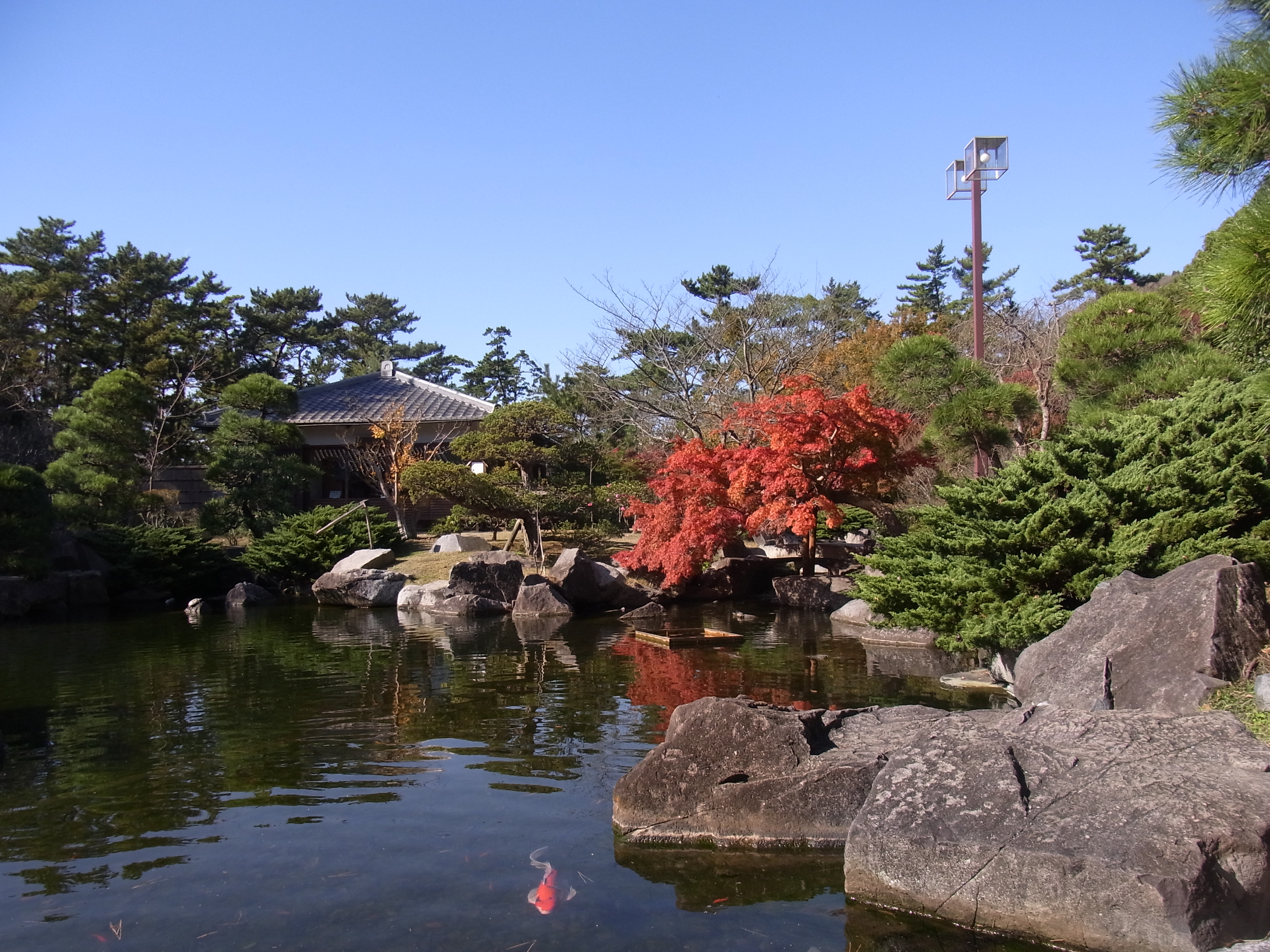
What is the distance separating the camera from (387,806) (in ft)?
18.8

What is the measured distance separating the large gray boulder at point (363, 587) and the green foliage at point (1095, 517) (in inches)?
408

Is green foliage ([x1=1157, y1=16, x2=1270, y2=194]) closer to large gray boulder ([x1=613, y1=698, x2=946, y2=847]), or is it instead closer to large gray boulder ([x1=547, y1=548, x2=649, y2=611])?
large gray boulder ([x1=613, y1=698, x2=946, y2=847])

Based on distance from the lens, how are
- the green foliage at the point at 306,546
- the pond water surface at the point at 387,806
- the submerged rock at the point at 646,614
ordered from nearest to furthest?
the pond water surface at the point at 387,806, the submerged rock at the point at 646,614, the green foliage at the point at 306,546

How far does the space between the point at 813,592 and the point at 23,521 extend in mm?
13097

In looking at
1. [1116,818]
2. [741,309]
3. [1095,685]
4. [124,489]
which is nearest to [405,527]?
[124,489]

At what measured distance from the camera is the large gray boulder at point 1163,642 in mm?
5812

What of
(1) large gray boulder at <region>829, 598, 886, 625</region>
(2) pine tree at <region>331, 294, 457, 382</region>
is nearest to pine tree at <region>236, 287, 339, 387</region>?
(2) pine tree at <region>331, 294, 457, 382</region>

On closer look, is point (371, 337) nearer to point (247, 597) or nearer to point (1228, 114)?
point (247, 597)

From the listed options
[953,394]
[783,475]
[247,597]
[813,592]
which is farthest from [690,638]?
[247,597]

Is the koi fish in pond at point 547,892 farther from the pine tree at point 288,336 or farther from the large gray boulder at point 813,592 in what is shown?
the pine tree at point 288,336

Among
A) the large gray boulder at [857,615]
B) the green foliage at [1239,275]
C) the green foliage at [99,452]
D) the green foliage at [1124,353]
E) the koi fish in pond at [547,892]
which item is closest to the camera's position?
the koi fish in pond at [547,892]

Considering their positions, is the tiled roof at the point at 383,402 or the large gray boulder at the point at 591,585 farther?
the tiled roof at the point at 383,402

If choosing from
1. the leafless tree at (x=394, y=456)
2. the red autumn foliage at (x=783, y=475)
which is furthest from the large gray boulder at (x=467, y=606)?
the leafless tree at (x=394, y=456)

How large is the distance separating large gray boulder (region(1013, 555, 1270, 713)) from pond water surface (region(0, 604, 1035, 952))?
1765mm
